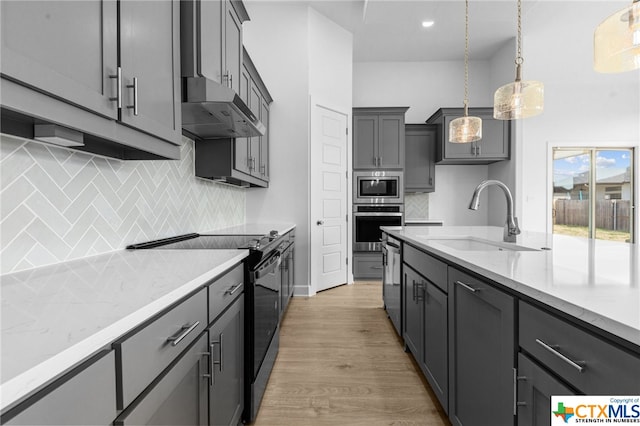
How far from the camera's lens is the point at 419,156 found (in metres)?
5.49

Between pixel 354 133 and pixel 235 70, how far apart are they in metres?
2.79

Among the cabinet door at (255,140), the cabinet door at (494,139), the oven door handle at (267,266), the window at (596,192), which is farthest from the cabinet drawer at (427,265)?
the window at (596,192)

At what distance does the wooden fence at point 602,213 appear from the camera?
5.82 metres

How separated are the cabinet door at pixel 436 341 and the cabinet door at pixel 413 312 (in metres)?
0.09

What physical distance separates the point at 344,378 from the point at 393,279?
1.02m

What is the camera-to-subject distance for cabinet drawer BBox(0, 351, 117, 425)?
1.58 feet

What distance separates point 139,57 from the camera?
4.11ft

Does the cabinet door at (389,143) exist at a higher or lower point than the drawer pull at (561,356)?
higher

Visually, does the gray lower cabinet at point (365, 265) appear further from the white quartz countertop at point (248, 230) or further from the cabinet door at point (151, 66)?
the cabinet door at point (151, 66)

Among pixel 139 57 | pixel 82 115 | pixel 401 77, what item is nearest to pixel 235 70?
pixel 139 57

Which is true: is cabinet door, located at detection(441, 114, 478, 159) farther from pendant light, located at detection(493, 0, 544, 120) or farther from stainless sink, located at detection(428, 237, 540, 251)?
stainless sink, located at detection(428, 237, 540, 251)

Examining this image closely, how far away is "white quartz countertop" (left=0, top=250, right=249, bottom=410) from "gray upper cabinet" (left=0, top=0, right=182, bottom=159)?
1.46 feet

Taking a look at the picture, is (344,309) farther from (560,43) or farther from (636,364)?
(560,43)

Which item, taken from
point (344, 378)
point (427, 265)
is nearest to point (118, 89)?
point (427, 265)
